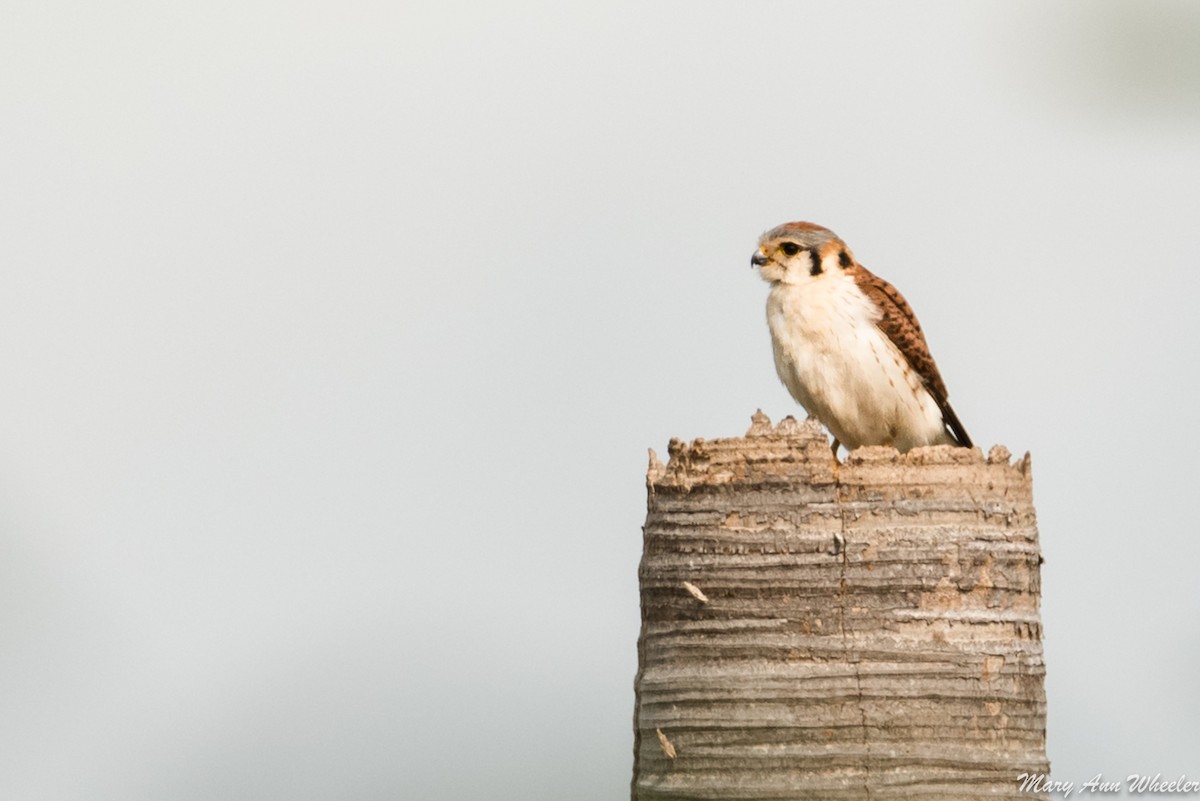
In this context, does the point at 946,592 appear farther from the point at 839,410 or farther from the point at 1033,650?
the point at 839,410

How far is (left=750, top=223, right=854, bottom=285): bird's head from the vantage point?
8.88 meters

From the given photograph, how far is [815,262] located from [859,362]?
0.83 meters

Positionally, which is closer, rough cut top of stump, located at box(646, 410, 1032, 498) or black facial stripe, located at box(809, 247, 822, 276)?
rough cut top of stump, located at box(646, 410, 1032, 498)

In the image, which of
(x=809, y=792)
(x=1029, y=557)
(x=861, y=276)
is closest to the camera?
(x=809, y=792)

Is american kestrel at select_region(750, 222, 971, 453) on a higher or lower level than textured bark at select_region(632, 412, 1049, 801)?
higher

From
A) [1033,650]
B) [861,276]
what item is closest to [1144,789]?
[1033,650]

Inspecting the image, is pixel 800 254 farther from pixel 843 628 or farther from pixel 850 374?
pixel 843 628

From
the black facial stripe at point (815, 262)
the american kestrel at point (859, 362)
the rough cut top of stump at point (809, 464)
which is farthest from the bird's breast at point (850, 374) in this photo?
the rough cut top of stump at point (809, 464)

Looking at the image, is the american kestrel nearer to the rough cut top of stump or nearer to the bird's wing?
the bird's wing

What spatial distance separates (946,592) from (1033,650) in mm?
387

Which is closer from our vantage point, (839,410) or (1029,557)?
(1029,557)

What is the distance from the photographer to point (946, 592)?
5254mm

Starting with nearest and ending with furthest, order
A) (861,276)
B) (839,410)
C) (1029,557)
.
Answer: (1029,557)
(839,410)
(861,276)

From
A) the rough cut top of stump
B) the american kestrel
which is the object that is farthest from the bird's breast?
the rough cut top of stump
